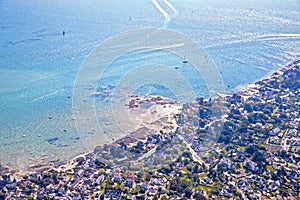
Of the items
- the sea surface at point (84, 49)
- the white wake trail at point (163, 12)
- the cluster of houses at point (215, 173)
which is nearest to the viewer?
the cluster of houses at point (215, 173)

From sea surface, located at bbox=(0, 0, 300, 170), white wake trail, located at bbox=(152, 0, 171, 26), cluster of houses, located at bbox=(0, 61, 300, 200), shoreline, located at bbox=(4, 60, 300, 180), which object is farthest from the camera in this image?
white wake trail, located at bbox=(152, 0, 171, 26)

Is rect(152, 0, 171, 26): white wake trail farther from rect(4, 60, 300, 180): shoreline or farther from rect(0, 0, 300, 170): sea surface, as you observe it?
rect(4, 60, 300, 180): shoreline

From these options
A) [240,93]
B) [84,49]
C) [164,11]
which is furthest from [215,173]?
[164,11]

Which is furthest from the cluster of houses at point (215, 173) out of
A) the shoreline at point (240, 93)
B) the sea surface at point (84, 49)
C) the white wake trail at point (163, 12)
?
the white wake trail at point (163, 12)

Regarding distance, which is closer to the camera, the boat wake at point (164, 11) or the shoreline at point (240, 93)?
the shoreline at point (240, 93)

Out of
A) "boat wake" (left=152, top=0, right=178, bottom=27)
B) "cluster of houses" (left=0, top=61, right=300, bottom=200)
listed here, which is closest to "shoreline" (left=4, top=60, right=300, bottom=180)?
"cluster of houses" (left=0, top=61, right=300, bottom=200)

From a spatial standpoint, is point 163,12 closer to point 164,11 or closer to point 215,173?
point 164,11

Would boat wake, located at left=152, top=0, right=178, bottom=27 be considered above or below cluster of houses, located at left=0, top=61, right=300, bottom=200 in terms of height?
above

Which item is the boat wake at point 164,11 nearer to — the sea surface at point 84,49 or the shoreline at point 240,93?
the sea surface at point 84,49

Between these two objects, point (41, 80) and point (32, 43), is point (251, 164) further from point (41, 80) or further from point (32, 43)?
point (32, 43)
